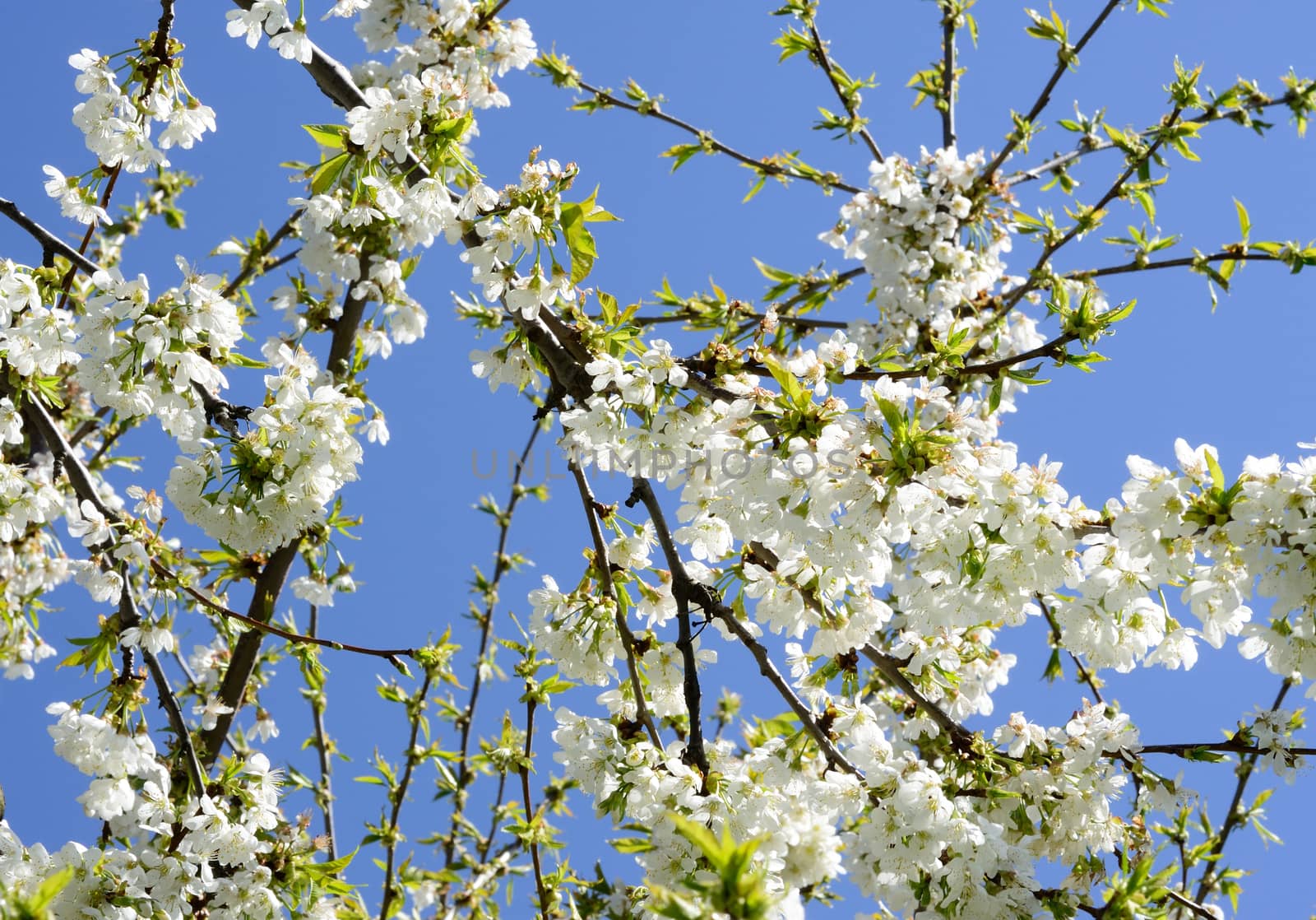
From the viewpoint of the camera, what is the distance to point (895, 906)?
98.0 inches

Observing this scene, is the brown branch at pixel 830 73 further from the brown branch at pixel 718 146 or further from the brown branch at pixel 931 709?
the brown branch at pixel 931 709

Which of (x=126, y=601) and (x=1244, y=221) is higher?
(x=1244, y=221)

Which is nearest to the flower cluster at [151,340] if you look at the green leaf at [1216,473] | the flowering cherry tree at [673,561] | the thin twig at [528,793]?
the flowering cherry tree at [673,561]

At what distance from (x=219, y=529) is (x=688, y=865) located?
145 centimetres

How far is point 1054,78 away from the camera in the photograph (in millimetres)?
4527

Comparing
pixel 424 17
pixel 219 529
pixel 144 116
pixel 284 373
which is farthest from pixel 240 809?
pixel 424 17

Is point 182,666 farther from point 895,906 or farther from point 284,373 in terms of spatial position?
point 895,906

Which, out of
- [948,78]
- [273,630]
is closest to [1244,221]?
[948,78]

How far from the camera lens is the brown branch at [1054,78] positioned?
436 centimetres

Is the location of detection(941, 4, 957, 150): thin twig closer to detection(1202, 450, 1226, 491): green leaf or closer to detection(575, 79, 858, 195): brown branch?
detection(575, 79, 858, 195): brown branch

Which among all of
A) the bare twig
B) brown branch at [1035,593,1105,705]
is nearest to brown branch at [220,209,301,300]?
the bare twig

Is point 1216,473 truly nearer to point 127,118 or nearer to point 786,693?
point 786,693

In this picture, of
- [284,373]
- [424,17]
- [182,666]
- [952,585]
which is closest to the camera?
[952,585]

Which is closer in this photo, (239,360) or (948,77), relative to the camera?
(239,360)
